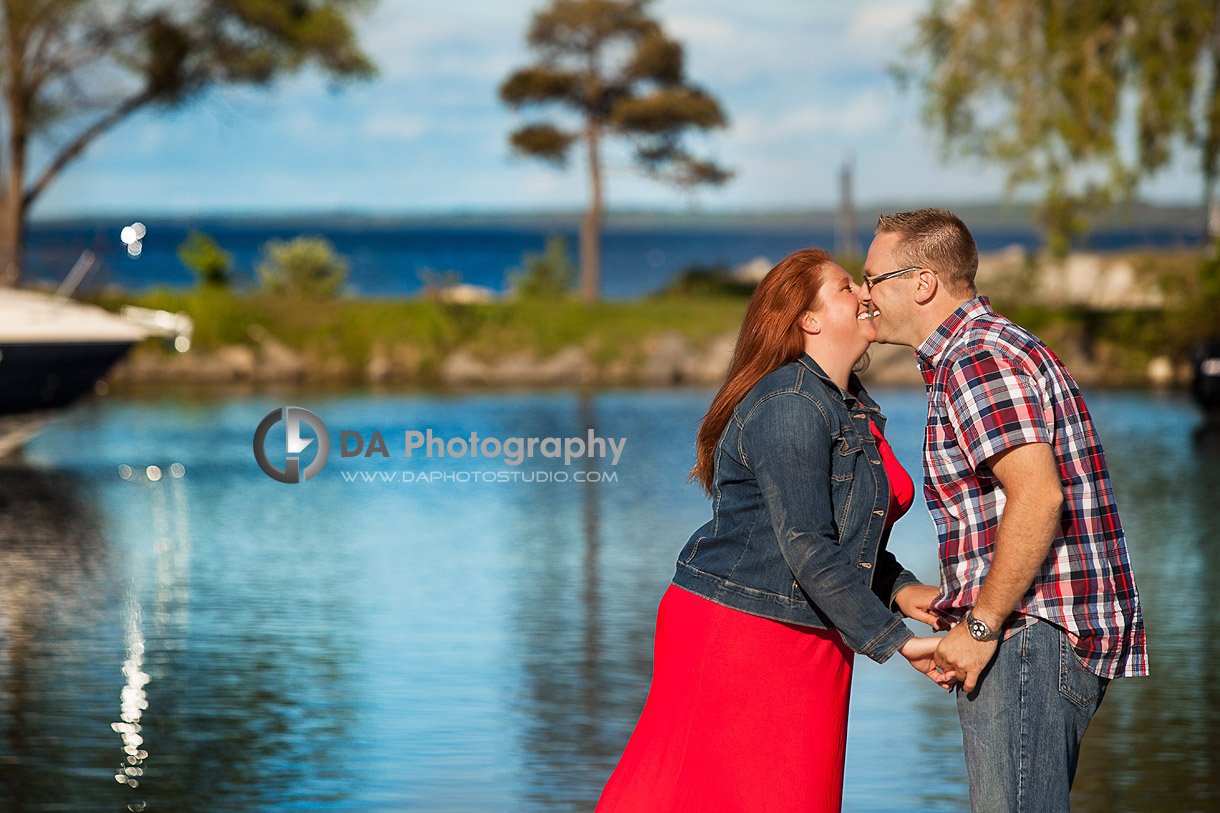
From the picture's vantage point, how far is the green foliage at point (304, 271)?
115 feet

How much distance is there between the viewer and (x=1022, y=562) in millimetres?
3125

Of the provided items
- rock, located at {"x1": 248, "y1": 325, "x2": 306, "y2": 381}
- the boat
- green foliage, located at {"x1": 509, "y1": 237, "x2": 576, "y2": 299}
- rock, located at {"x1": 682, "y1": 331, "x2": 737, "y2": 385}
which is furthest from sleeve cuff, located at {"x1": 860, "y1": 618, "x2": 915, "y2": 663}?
green foliage, located at {"x1": 509, "y1": 237, "x2": 576, "y2": 299}

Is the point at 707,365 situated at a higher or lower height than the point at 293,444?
higher

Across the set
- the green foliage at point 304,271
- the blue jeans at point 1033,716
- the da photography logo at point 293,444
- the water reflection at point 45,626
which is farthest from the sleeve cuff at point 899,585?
the green foliage at point 304,271

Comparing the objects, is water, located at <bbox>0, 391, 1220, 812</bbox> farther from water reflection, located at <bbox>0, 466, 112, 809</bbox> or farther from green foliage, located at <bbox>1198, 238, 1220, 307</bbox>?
green foliage, located at <bbox>1198, 238, 1220, 307</bbox>

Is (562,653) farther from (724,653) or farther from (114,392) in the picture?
(114,392)

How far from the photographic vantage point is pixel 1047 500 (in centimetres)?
311

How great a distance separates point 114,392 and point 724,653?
77.3 ft

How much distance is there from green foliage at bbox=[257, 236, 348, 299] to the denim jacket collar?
1244 inches

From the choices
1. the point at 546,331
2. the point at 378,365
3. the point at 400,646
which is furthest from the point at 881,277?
the point at 546,331

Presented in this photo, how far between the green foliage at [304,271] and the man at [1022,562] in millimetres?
32054

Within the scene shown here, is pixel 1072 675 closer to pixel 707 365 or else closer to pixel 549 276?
pixel 707 365

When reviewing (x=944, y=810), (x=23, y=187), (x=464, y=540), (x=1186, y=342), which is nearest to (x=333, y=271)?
(x=23, y=187)

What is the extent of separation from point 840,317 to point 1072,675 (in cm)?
96
